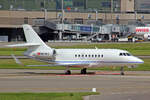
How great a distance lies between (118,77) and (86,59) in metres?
5.20

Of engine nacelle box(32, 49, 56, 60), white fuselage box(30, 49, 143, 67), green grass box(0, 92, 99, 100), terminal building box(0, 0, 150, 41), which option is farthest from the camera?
terminal building box(0, 0, 150, 41)

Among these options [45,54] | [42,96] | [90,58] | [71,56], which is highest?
[45,54]

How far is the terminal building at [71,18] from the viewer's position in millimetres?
150500

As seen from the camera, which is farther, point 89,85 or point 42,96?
point 89,85

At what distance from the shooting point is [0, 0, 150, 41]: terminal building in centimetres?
15050

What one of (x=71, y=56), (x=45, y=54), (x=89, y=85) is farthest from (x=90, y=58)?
(x=89, y=85)

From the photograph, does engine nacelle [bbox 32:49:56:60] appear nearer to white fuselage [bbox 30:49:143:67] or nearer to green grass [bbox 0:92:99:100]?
white fuselage [bbox 30:49:143:67]

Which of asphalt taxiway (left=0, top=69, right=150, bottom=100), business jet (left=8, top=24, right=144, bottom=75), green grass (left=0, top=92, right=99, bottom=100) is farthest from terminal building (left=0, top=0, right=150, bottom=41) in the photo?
green grass (left=0, top=92, right=99, bottom=100)

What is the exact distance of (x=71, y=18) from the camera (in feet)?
529

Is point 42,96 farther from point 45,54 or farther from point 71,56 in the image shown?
point 71,56

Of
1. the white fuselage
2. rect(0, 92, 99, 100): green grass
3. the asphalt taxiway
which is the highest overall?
the white fuselage

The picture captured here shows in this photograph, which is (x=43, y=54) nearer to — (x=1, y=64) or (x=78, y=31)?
(x=1, y=64)

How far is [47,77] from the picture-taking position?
1822 inches

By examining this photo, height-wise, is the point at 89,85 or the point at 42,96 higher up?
the point at 42,96
